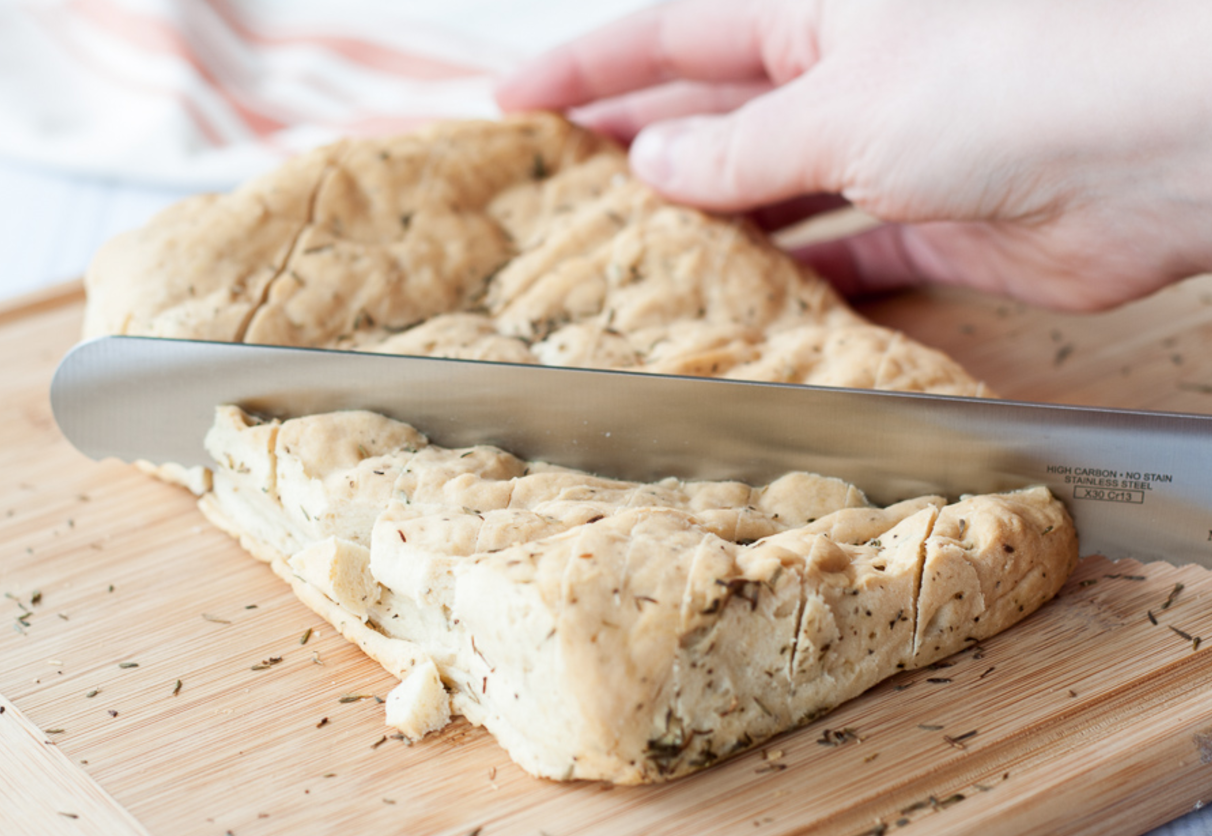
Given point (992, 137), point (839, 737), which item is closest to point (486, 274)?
point (992, 137)

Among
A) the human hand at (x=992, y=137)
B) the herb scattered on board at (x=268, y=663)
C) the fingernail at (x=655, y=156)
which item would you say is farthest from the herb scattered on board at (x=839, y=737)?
the fingernail at (x=655, y=156)

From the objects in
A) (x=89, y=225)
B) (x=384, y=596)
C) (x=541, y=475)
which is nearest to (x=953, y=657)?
→ (x=541, y=475)

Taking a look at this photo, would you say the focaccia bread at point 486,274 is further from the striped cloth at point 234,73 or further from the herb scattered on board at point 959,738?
the striped cloth at point 234,73

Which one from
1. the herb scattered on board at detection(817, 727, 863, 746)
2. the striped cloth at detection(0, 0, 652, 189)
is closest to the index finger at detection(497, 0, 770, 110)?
the striped cloth at detection(0, 0, 652, 189)

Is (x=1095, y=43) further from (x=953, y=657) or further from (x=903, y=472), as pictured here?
(x=953, y=657)

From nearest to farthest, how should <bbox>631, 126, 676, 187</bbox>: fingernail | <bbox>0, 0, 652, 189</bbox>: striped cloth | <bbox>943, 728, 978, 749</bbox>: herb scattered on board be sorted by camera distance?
1. <bbox>943, 728, 978, 749</bbox>: herb scattered on board
2. <bbox>631, 126, 676, 187</bbox>: fingernail
3. <bbox>0, 0, 652, 189</bbox>: striped cloth

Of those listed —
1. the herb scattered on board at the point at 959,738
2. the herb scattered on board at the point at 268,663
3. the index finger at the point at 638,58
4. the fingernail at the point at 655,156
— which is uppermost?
the index finger at the point at 638,58

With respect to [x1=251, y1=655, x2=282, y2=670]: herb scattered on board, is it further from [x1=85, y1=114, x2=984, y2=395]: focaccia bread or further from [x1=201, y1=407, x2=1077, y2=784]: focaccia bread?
[x1=85, y1=114, x2=984, y2=395]: focaccia bread
